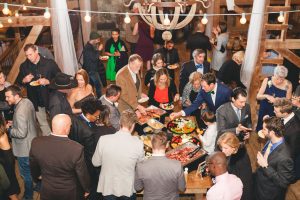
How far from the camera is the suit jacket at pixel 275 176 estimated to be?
333 centimetres

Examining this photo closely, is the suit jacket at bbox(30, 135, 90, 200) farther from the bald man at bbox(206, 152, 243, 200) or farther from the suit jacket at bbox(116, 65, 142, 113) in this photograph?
the suit jacket at bbox(116, 65, 142, 113)

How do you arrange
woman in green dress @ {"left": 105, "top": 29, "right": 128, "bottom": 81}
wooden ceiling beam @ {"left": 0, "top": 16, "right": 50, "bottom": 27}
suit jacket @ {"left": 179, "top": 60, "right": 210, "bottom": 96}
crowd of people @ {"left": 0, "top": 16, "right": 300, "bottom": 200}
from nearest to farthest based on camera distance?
crowd of people @ {"left": 0, "top": 16, "right": 300, "bottom": 200} → suit jacket @ {"left": 179, "top": 60, "right": 210, "bottom": 96} → wooden ceiling beam @ {"left": 0, "top": 16, "right": 50, "bottom": 27} → woman in green dress @ {"left": 105, "top": 29, "right": 128, "bottom": 81}

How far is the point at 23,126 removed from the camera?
4016 mm

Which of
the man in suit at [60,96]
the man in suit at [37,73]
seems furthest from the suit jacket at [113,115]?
the man in suit at [37,73]

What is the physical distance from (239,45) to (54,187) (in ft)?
16.3

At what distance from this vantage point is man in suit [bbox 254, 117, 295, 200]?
131 inches

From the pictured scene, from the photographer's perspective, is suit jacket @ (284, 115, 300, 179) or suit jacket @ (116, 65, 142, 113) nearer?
suit jacket @ (284, 115, 300, 179)

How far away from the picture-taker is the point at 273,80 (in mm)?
4980

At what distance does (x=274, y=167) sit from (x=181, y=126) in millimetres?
1553

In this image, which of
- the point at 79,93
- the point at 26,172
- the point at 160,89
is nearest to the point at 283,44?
the point at 160,89

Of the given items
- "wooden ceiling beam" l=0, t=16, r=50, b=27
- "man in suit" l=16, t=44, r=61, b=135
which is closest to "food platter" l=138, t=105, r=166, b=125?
"man in suit" l=16, t=44, r=61, b=135

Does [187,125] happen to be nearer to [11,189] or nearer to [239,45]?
[11,189]

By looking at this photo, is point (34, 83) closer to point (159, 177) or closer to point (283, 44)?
point (159, 177)

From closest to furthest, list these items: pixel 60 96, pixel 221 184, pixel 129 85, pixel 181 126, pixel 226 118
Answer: pixel 221 184 → pixel 226 118 → pixel 60 96 → pixel 181 126 → pixel 129 85
